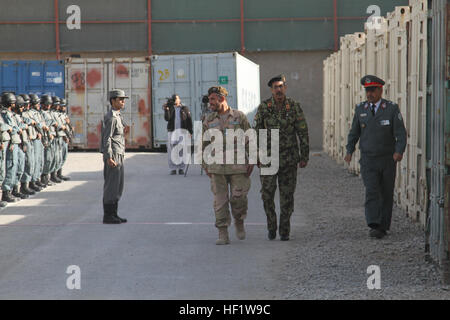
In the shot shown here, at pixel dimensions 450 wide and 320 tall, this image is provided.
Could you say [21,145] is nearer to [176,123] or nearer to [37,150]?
[37,150]

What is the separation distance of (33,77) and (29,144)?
13462 millimetres

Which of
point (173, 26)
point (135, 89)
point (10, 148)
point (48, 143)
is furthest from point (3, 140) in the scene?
point (173, 26)

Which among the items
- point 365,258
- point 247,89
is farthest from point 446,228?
point 247,89

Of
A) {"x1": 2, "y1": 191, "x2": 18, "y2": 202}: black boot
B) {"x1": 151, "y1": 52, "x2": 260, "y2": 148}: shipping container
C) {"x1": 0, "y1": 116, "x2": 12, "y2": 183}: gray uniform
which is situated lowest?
{"x1": 2, "y1": 191, "x2": 18, "y2": 202}: black boot

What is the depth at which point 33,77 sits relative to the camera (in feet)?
90.6

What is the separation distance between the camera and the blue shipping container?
27.5 meters

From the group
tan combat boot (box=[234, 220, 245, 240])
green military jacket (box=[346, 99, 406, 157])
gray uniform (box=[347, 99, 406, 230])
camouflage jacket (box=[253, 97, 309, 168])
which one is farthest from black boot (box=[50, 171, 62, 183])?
gray uniform (box=[347, 99, 406, 230])

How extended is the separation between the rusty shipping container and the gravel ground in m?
14.0

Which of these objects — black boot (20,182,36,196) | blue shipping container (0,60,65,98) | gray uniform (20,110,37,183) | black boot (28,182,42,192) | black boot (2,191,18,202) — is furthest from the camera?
blue shipping container (0,60,65,98)

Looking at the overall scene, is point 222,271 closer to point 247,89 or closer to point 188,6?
point 247,89

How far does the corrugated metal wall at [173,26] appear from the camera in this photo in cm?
3092

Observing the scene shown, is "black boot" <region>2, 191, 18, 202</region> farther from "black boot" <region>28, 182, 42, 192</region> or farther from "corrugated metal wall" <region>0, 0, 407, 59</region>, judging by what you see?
"corrugated metal wall" <region>0, 0, 407, 59</region>

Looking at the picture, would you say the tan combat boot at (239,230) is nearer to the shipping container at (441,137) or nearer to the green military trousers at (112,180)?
the green military trousers at (112,180)

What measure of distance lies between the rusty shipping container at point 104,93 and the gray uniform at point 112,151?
623 inches
